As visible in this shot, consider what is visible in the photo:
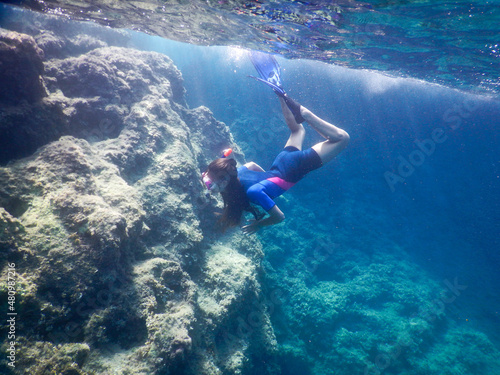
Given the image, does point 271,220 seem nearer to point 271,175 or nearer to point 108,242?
point 271,175

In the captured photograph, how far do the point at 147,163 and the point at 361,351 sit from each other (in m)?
10.1

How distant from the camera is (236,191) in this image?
14.1ft

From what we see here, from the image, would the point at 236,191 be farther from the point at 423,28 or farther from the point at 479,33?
the point at 479,33

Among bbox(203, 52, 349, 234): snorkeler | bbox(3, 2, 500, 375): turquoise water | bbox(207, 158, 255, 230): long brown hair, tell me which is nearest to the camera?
bbox(207, 158, 255, 230): long brown hair

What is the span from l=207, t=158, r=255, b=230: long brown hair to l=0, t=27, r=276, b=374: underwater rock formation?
1.32 meters

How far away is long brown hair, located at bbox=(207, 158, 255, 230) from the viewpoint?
4.00 metres

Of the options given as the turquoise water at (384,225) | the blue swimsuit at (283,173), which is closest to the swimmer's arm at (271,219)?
the blue swimsuit at (283,173)

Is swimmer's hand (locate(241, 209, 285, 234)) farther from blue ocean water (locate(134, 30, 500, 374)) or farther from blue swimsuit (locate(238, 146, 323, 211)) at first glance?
blue ocean water (locate(134, 30, 500, 374))

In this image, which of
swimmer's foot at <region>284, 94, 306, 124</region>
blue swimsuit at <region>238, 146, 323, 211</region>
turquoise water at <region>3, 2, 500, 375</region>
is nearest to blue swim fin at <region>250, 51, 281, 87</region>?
swimmer's foot at <region>284, 94, 306, 124</region>

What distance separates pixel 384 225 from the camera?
15516 millimetres

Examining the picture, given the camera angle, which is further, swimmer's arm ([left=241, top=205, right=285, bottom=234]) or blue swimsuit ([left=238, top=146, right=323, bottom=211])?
blue swimsuit ([left=238, top=146, right=323, bottom=211])

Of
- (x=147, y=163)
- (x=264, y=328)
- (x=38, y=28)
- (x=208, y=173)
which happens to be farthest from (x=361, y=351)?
(x=38, y=28)

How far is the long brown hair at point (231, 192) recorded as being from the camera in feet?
13.1

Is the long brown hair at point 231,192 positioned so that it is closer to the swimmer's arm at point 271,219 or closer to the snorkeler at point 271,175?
the snorkeler at point 271,175
